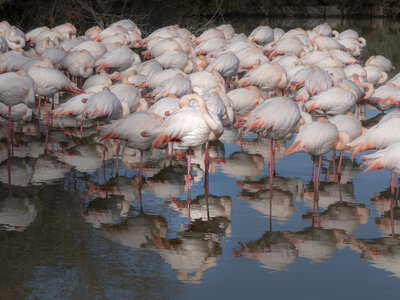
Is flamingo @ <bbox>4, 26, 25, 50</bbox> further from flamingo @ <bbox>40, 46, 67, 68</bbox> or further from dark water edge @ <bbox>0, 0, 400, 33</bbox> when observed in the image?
dark water edge @ <bbox>0, 0, 400, 33</bbox>

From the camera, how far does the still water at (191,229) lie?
4445 mm

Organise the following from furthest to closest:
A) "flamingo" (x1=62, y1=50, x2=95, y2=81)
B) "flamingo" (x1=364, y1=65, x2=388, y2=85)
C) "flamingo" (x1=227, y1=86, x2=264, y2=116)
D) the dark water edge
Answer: the dark water edge, "flamingo" (x1=364, y1=65, x2=388, y2=85), "flamingo" (x1=62, y1=50, x2=95, y2=81), "flamingo" (x1=227, y1=86, x2=264, y2=116)

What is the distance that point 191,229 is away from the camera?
554 centimetres

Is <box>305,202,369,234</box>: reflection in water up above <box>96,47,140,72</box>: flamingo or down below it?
below

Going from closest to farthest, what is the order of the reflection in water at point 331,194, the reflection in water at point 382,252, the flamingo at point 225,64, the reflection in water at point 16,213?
the reflection in water at point 382,252
the reflection in water at point 16,213
the reflection in water at point 331,194
the flamingo at point 225,64

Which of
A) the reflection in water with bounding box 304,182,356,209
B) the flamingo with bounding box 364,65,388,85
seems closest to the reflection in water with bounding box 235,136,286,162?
the reflection in water with bounding box 304,182,356,209

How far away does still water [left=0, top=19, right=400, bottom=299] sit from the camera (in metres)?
4.45

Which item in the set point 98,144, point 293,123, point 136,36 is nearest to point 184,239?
point 293,123

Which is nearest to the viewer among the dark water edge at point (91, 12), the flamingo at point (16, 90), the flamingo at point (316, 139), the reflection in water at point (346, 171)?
the flamingo at point (316, 139)

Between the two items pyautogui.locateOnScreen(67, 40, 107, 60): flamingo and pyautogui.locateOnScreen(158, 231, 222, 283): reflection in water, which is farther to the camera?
pyautogui.locateOnScreen(67, 40, 107, 60): flamingo

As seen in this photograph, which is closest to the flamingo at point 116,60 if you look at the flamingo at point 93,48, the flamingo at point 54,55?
the flamingo at point 93,48

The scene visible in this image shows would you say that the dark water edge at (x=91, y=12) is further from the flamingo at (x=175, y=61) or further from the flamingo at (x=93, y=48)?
the flamingo at (x=175, y=61)

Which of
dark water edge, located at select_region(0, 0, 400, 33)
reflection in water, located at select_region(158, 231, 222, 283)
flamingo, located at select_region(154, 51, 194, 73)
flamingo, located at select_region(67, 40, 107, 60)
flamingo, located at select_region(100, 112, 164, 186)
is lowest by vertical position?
reflection in water, located at select_region(158, 231, 222, 283)

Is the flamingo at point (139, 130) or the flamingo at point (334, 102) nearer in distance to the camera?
the flamingo at point (139, 130)
